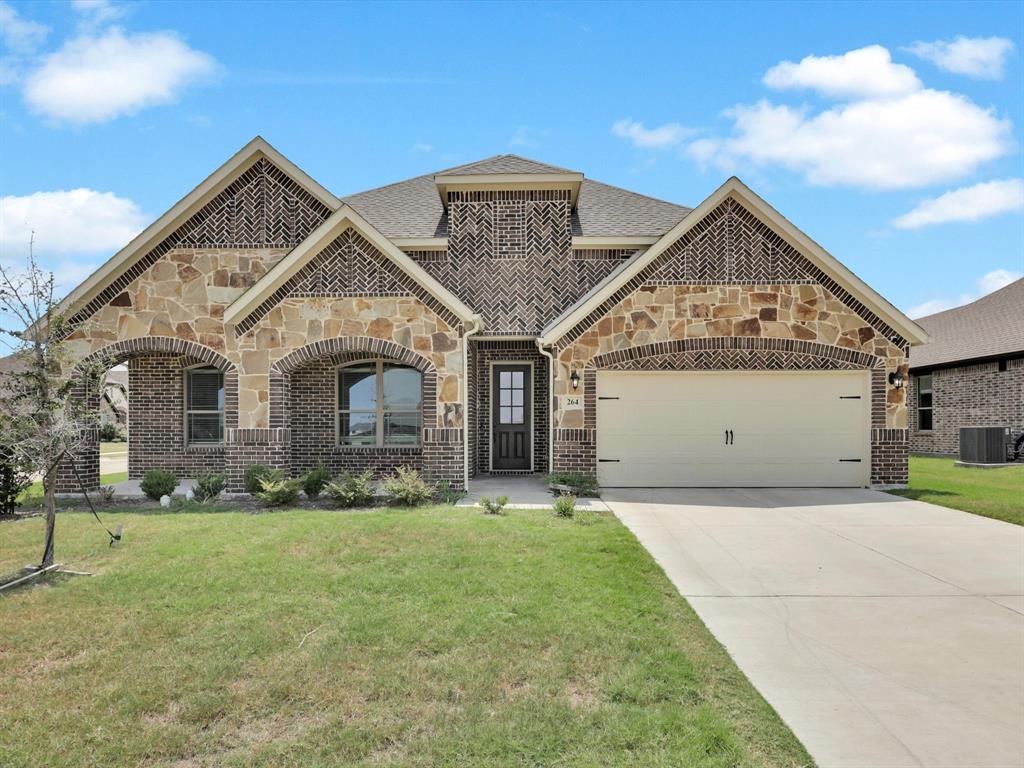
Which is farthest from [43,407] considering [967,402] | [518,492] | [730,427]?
[967,402]

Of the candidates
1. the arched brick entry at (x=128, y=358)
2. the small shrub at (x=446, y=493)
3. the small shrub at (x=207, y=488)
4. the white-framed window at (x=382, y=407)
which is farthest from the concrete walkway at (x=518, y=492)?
the arched brick entry at (x=128, y=358)

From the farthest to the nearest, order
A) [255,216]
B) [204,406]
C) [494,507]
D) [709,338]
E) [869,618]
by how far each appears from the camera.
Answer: [204,406]
[255,216]
[709,338]
[494,507]
[869,618]

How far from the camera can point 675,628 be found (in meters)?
5.50

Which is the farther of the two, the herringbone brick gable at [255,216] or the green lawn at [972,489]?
the herringbone brick gable at [255,216]

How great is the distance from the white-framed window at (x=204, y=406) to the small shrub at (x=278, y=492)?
3.79m

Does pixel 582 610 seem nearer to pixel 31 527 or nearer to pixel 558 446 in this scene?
pixel 558 446

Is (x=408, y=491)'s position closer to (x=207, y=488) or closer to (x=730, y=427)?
(x=207, y=488)

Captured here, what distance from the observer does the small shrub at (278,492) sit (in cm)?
1113

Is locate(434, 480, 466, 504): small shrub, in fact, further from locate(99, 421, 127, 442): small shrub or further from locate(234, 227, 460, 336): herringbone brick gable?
locate(99, 421, 127, 442): small shrub

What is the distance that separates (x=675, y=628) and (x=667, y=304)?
877 cm

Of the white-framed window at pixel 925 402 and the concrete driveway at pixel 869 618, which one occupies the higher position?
the white-framed window at pixel 925 402

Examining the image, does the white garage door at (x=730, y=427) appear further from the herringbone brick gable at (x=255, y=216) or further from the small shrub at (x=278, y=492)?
the herringbone brick gable at (x=255, y=216)

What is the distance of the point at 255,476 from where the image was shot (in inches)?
468

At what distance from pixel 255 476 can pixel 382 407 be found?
3.35 m
